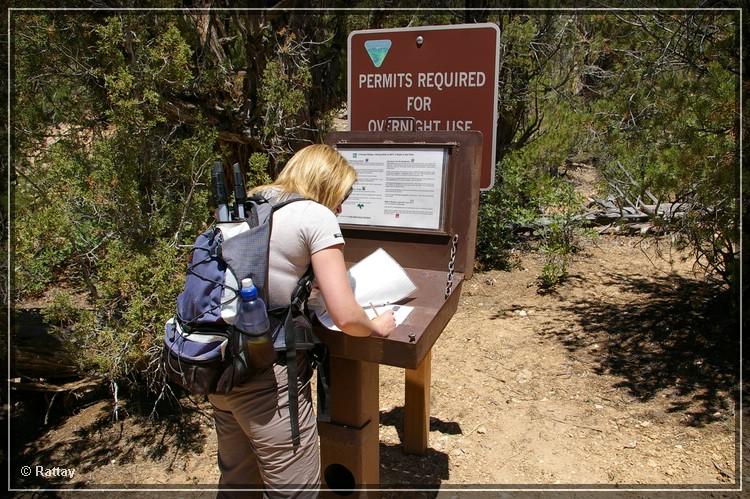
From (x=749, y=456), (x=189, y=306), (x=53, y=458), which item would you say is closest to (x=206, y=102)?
(x=53, y=458)

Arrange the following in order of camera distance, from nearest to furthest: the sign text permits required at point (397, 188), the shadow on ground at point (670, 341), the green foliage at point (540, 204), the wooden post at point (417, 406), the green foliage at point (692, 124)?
the sign text permits required at point (397, 188) → the wooden post at point (417, 406) → the green foliage at point (692, 124) → the shadow on ground at point (670, 341) → the green foliage at point (540, 204)

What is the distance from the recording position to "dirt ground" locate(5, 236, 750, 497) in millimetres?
3242

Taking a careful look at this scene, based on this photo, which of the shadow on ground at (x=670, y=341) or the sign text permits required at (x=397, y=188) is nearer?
the sign text permits required at (x=397, y=188)

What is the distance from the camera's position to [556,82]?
7523mm

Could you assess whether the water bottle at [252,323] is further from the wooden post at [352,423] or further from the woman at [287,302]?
the wooden post at [352,423]

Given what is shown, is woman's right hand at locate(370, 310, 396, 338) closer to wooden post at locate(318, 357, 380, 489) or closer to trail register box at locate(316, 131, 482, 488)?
trail register box at locate(316, 131, 482, 488)

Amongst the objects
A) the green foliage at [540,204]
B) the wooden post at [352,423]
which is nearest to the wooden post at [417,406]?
the wooden post at [352,423]

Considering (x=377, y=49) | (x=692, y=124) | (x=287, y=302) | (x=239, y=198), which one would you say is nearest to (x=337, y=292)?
(x=287, y=302)

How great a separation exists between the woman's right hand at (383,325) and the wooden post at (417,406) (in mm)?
1064

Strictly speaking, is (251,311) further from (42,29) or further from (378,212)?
(42,29)

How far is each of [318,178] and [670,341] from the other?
11.7ft

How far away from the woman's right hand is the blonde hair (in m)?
0.43

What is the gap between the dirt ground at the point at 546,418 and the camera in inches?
128

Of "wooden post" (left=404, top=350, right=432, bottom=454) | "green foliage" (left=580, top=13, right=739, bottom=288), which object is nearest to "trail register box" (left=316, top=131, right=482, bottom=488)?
"wooden post" (left=404, top=350, right=432, bottom=454)
